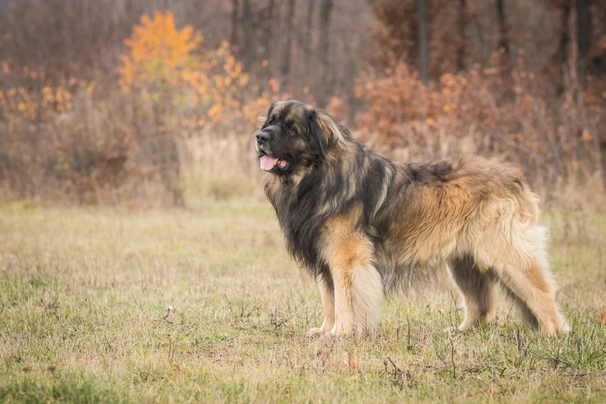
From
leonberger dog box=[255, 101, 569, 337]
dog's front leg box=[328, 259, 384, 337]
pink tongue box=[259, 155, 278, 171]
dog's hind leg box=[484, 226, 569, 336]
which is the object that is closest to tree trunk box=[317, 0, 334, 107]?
leonberger dog box=[255, 101, 569, 337]

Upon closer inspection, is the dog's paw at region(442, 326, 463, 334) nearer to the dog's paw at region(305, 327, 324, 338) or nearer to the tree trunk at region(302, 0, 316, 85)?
the dog's paw at region(305, 327, 324, 338)

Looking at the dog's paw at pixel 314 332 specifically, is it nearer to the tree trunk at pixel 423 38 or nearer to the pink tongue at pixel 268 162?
the pink tongue at pixel 268 162

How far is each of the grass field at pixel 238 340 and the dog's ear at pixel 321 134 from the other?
1536 mm

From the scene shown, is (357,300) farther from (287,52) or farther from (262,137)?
(287,52)

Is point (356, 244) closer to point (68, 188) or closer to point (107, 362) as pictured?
point (107, 362)

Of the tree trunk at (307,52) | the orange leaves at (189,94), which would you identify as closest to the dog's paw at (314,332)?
the orange leaves at (189,94)

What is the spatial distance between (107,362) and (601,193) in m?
11.8

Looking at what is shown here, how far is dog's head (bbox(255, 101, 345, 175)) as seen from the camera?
17.7 ft

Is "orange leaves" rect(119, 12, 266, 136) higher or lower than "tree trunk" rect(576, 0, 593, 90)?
lower

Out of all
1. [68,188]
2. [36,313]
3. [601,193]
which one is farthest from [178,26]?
[36,313]

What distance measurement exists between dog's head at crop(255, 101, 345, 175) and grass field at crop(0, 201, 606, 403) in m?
1.38

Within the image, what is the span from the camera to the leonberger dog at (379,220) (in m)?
5.36

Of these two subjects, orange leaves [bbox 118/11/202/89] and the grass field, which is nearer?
the grass field

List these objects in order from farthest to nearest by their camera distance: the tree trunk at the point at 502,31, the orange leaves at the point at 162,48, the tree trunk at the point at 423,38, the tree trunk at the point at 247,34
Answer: the tree trunk at the point at 247,34 < the tree trunk at the point at 502,31 < the tree trunk at the point at 423,38 < the orange leaves at the point at 162,48
